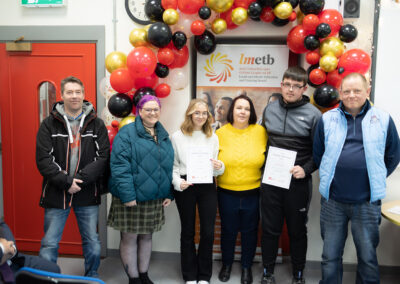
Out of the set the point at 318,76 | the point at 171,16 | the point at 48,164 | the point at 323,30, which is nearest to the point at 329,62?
the point at 318,76

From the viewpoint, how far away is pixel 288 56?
2979 mm

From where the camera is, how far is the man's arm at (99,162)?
2.29 meters

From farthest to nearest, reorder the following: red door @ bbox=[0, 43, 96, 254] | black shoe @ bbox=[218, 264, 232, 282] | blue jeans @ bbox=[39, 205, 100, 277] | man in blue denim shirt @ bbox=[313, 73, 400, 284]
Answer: red door @ bbox=[0, 43, 96, 254] < black shoe @ bbox=[218, 264, 232, 282] < blue jeans @ bbox=[39, 205, 100, 277] < man in blue denim shirt @ bbox=[313, 73, 400, 284]

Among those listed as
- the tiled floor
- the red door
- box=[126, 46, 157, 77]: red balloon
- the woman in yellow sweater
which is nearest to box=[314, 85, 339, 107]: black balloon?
the woman in yellow sweater

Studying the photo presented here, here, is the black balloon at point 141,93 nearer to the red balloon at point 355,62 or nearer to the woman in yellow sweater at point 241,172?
the woman in yellow sweater at point 241,172

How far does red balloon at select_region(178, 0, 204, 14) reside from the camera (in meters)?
2.49

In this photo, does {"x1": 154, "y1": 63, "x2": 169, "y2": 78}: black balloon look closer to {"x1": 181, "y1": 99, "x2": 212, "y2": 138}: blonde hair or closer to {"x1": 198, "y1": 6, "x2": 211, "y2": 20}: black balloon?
{"x1": 181, "y1": 99, "x2": 212, "y2": 138}: blonde hair

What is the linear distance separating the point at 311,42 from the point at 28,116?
277cm

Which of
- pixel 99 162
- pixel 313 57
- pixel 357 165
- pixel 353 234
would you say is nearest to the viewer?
pixel 357 165

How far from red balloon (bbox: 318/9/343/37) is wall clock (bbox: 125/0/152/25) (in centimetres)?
155

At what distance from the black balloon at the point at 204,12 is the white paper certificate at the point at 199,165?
1.06 metres

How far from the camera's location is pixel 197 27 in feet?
8.36

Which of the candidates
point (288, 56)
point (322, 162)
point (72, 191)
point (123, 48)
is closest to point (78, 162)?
point (72, 191)

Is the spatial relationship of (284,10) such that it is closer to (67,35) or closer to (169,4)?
(169,4)
